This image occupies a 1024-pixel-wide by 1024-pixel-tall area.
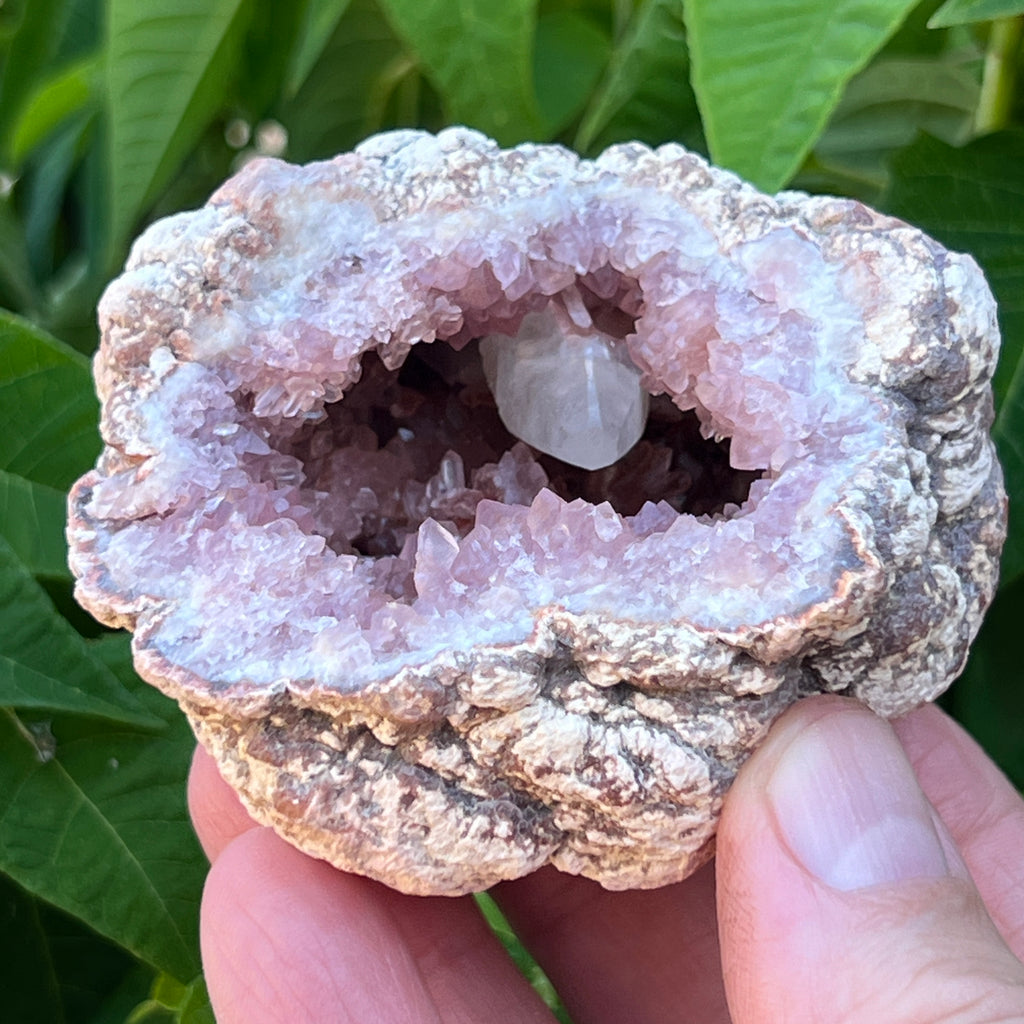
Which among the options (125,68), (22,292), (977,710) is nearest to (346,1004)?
(977,710)

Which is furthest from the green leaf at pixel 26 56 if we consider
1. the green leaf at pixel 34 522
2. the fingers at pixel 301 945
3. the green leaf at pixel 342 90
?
the fingers at pixel 301 945

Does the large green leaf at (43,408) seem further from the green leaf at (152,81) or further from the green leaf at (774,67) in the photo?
the green leaf at (774,67)

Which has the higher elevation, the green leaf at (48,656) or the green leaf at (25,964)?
the green leaf at (48,656)

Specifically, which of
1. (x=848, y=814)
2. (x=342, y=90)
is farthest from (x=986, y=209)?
(x=342, y=90)

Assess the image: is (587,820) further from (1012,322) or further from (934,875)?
(1012,322)

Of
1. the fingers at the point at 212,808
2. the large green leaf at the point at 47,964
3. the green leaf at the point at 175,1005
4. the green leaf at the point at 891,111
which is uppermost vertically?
the green leaf at the point at 891,111

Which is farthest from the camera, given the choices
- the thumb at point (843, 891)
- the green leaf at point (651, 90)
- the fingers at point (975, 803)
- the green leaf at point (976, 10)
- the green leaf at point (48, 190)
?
the green leaf at point (48, 190)
